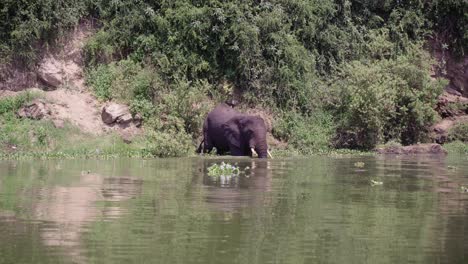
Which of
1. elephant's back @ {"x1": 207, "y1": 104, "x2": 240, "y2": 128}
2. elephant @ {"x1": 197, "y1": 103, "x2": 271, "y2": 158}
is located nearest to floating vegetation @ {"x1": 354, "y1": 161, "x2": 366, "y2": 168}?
elephant @ {"x1": 197, "y1": 103, "x2": 271, "y2": 158}

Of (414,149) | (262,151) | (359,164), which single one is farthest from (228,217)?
(414,149)

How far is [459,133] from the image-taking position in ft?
105

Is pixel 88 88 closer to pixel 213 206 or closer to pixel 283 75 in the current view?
pixel 283 75

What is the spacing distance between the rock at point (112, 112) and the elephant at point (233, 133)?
2781mm

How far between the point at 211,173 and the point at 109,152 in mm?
7212

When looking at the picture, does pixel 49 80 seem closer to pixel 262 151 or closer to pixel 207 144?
pixel 207 144

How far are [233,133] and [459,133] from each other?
1089 cm

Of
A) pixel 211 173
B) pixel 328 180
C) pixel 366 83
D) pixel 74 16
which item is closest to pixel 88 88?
pixel 74 16

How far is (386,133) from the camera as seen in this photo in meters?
31.2

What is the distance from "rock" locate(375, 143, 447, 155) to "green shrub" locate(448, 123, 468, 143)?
→ 11.5ft

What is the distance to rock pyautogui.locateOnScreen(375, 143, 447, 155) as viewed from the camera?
2819 cm

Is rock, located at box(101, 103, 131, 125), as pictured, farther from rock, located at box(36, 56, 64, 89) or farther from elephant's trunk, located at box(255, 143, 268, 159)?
elephant's trunk, located at box(255, 143, 268, 159)

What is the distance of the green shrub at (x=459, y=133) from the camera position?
31.9 meters

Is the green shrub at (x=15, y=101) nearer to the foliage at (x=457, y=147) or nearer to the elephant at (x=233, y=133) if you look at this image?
the elephant at (x=233, y=133)
